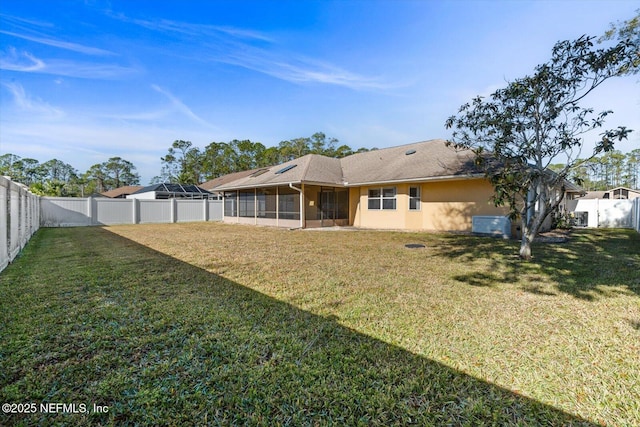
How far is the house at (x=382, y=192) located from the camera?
1237 cm

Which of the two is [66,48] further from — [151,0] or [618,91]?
[618,91]

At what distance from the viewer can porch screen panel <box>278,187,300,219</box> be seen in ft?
50.3

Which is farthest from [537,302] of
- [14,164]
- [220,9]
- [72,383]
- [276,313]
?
[14,164]

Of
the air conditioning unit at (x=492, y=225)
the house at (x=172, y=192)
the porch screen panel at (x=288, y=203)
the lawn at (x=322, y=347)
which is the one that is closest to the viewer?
the lawn at (x=322, y=347)

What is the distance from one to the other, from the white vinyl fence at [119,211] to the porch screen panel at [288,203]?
9.15m

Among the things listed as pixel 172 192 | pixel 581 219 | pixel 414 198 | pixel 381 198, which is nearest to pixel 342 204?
pixel 381 198

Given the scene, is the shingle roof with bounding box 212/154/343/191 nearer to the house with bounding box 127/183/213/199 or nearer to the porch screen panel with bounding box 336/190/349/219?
the porch screen panel with bounding box 336/190/349/219

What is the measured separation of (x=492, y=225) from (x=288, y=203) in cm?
967

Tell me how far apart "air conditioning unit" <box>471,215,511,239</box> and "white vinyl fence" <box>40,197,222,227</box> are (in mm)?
18534

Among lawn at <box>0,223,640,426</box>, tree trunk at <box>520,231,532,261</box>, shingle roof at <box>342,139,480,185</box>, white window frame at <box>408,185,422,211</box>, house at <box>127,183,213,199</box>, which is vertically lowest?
lawn at <box>0,223,640,426</box>

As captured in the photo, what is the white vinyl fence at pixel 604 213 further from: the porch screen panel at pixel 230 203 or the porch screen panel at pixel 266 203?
the porch screen panel at pixel 230 203

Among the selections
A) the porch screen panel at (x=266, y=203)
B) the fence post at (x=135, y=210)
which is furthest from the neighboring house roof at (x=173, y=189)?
the porch screen panel at (x=266, y=203)

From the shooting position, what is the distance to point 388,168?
15281 millimetres

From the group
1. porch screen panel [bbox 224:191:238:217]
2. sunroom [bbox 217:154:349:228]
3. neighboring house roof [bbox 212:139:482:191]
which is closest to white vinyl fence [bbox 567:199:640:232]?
neighboring house roof [bbox 212:139:482:191]
